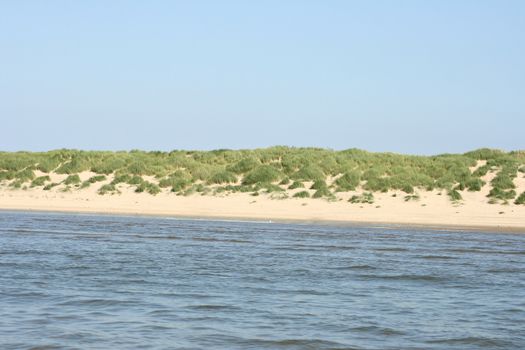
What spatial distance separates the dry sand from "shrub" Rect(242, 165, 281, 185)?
2454 mm

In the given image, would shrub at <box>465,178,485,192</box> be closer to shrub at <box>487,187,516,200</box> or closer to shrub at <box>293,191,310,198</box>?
shrub at <box>487,187,516,200</box>

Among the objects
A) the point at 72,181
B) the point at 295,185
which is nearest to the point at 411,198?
the point at 295,185

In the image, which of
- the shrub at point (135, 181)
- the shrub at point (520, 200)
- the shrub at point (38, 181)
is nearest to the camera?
the shrub at point (520, 200)

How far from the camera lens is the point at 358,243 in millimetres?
22938

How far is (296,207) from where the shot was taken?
1390 inches

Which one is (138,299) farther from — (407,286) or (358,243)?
(358,243)

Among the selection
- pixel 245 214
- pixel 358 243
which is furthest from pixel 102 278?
pixel 245 214

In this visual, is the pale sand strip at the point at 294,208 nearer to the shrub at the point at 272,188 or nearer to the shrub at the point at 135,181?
the shrub at the point at 272,188

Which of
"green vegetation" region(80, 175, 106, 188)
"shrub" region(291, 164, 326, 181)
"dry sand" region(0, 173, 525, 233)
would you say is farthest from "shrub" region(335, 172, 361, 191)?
"green vegetation" region(80, 175, 106, 188)

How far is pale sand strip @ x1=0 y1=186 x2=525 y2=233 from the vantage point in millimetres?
31312

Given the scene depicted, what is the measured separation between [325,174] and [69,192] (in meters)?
13.2

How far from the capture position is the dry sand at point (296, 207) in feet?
103

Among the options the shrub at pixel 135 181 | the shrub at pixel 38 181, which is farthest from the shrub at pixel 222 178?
the shrub at pixel 38 181

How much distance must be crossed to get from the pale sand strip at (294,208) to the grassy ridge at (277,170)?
2.75 feet
